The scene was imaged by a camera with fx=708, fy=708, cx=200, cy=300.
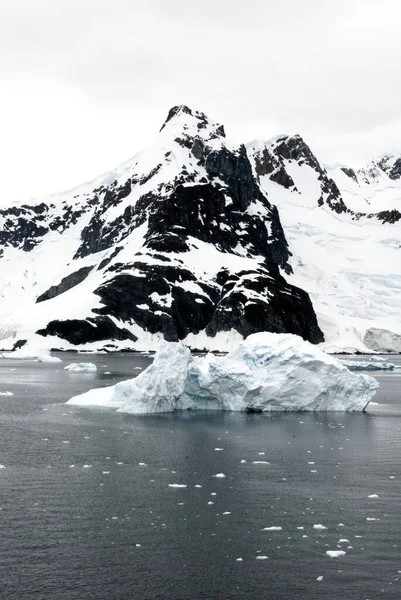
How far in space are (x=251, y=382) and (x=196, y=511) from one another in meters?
28.2

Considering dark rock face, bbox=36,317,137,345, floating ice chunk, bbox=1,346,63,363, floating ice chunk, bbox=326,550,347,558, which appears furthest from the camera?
dark rock face, bbox=36,317,137,345

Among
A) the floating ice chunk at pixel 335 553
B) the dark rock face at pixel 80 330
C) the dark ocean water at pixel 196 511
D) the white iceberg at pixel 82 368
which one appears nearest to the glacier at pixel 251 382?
the dark ocean water at pixel 196 511

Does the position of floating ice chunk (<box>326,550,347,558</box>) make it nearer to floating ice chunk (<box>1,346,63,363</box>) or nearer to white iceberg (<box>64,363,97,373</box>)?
white iceberg (<box>64,363,97,373</box>)

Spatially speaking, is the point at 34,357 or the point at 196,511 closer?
the point at 196,511

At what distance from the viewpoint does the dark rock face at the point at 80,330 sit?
18712cm

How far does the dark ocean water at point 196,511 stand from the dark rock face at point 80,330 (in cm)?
14370

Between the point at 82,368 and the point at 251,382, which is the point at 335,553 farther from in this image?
the point at 82,368

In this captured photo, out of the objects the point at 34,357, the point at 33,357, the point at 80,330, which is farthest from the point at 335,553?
the point at 80,330

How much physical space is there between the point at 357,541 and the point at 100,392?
128ft

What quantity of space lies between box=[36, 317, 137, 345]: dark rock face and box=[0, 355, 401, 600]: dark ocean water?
14370cm

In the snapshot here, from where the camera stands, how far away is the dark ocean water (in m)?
18.0

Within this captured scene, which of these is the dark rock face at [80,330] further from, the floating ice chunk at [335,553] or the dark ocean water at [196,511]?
the floating ice chunk at [335,553]

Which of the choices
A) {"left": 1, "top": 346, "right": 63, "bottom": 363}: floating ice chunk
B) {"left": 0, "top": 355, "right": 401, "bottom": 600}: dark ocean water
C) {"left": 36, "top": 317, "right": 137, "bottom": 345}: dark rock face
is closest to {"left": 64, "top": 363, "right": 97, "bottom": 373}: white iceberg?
{"left": 1, "top": 346, "right": 63, "bottom": 363}: floating ice chunk

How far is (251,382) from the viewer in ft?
172
